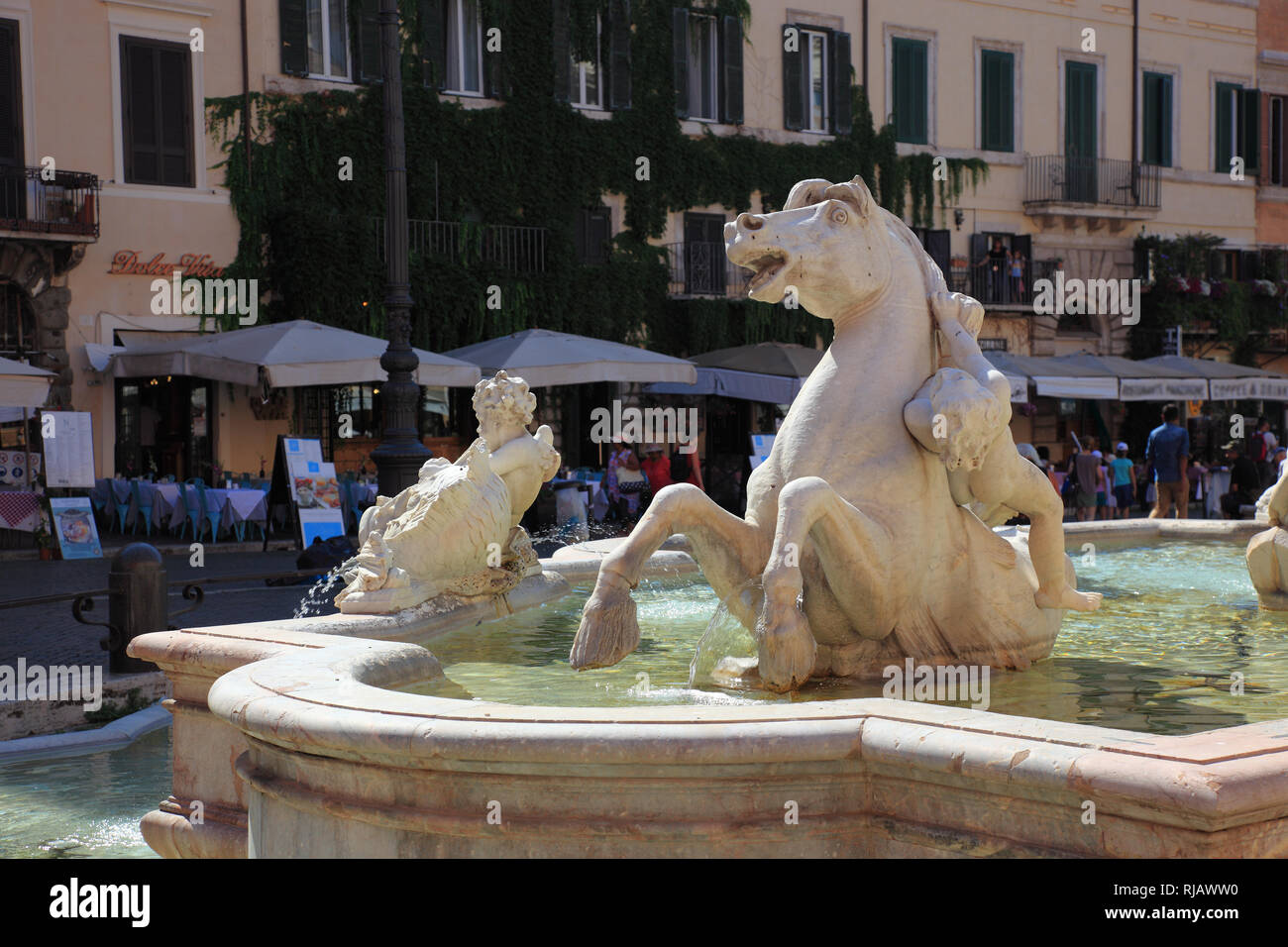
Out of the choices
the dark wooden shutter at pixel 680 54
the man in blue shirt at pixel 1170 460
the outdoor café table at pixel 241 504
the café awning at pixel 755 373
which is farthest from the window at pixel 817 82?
the outdoor café table at pixel 241 504

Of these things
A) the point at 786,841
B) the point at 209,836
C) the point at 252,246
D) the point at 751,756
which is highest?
the point at 252,246

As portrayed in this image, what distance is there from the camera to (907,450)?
4.17m

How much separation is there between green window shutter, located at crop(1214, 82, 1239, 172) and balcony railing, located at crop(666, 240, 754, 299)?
12.4 metres

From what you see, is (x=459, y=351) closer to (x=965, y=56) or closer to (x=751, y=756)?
(x=965, y=56)

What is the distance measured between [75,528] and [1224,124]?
2518 cm

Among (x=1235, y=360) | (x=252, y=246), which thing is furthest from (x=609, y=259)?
(x=1235, y=360)

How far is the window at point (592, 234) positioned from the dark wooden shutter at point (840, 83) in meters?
5.14

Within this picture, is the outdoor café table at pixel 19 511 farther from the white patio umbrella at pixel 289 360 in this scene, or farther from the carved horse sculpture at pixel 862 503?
the carved horse sculpture at pixel 862 503

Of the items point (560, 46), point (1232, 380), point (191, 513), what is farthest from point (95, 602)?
point (1232, 380)

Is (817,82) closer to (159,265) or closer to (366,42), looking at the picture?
(366,42)

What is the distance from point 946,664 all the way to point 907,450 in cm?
60

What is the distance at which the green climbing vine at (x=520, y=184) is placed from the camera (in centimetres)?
2120
